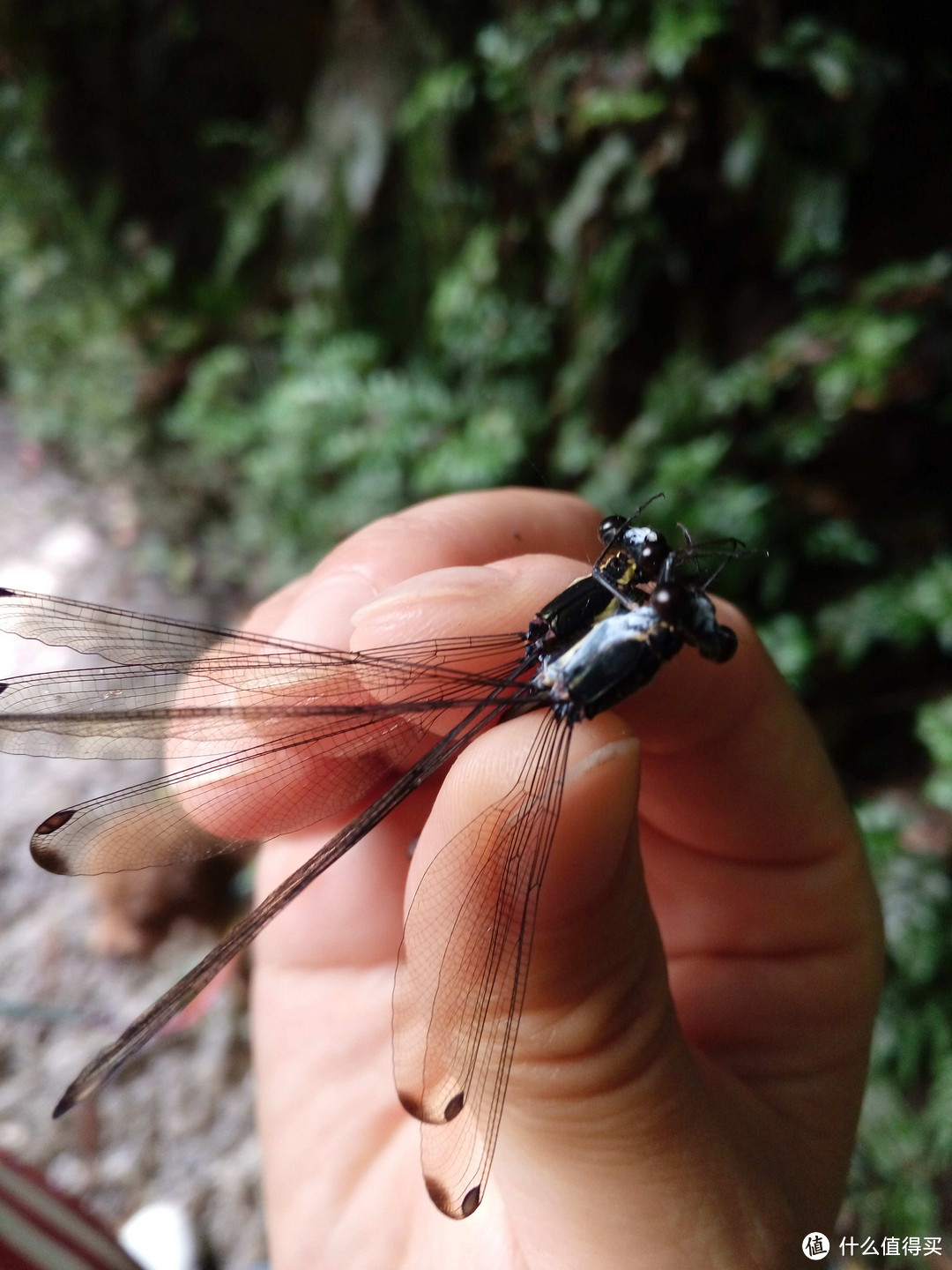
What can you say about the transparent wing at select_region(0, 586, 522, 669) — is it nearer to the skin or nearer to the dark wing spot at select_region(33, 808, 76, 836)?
the skin

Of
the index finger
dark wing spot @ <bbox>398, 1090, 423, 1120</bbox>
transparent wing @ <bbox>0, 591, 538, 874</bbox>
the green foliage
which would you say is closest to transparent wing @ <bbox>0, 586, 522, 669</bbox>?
transparent wing @ <bbox>0, 591, 538, 874</bbox>

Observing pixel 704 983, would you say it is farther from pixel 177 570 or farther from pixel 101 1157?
pixel 177 570

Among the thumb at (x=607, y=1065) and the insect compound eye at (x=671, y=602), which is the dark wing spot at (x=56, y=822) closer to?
the thumb at (x=607, y=1065)

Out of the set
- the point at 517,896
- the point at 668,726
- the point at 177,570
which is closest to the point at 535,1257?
the point at 517,896

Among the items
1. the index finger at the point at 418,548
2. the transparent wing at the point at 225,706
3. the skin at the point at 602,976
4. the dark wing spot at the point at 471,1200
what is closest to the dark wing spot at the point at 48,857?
the transparent wing at the point at 225,706

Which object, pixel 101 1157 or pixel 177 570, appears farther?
pixel 177 570

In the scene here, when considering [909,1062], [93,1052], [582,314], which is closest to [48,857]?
[93,1052]
